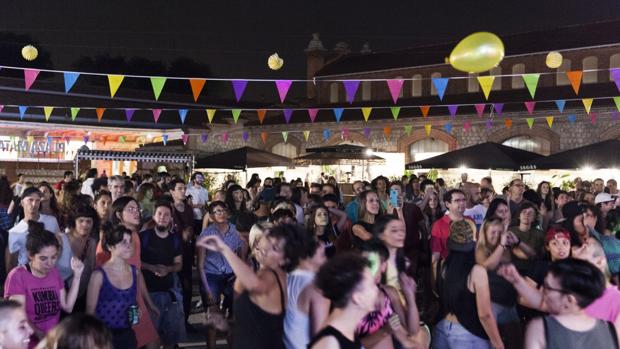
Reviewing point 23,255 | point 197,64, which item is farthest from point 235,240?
point 197,64

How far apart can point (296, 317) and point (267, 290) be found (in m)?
0.22

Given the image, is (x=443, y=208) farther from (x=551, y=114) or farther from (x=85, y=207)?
(x=551, y=114)

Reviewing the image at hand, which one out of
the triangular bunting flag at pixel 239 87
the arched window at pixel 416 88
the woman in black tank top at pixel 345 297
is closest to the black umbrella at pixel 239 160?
the triangular bunting flag at pixel 239 87

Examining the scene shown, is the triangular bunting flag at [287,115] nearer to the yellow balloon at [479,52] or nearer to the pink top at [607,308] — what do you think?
the yellow balloon at [479,52]

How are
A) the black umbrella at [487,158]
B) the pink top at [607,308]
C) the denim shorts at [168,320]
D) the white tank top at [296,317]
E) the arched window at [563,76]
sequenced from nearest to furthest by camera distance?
the white tank top at [296,317]
the pink top at [607,308]
the denim shorts at [168,320]
the black umbrella at [487,158]
the arched window at [563,76]

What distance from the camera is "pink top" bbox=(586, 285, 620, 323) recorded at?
3.37 meters

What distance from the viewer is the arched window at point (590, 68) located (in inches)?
984

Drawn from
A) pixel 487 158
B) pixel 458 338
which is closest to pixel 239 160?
pixel 487 158

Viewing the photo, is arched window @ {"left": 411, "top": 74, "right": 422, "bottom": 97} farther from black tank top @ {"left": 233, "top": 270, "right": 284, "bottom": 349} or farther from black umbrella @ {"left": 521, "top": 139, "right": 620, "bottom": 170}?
black tank top @ {"left": 233, "top": 270, "right": 284, "bottom": 349}

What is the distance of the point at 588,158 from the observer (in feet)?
42.8

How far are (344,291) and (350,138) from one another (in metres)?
25.0

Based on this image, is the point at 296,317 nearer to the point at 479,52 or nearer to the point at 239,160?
the point at 479,52

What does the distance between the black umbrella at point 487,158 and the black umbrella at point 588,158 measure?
1.59 feet

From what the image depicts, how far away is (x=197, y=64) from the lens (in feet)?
192
